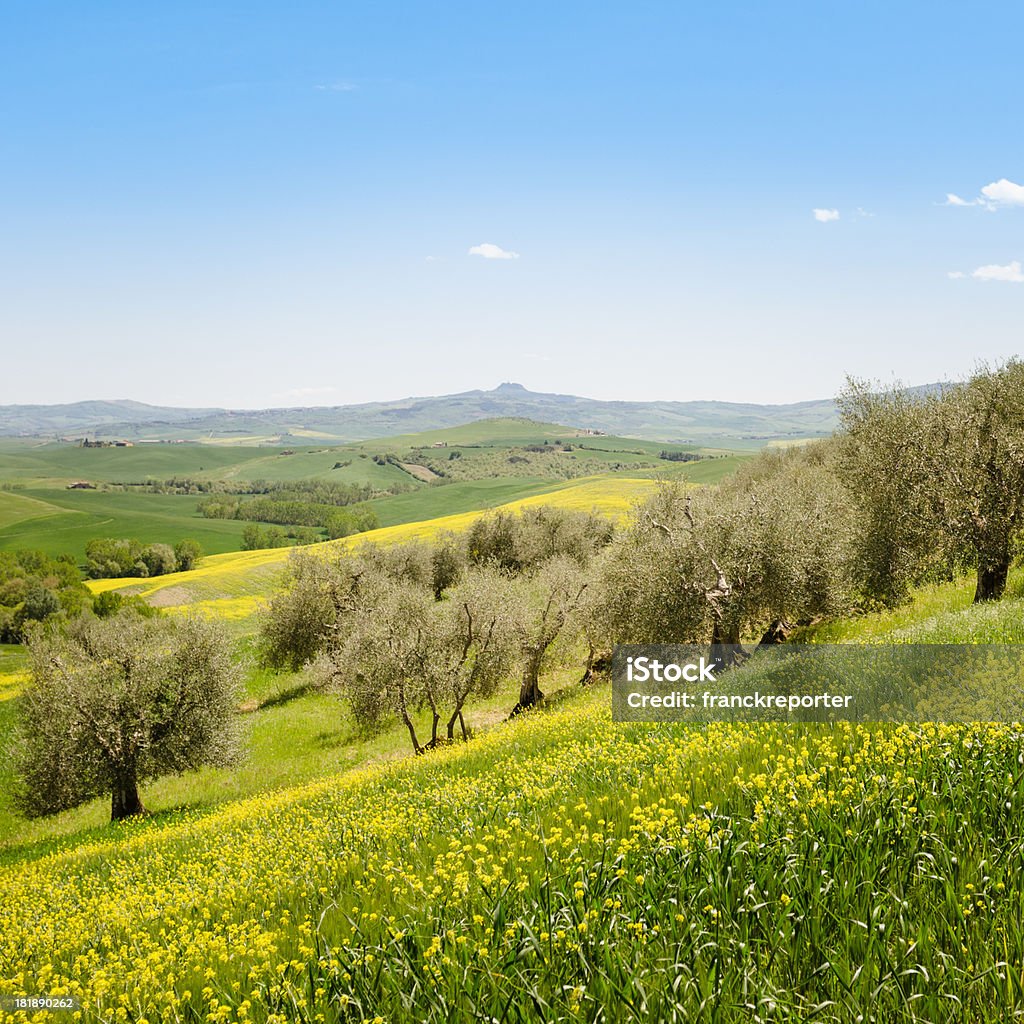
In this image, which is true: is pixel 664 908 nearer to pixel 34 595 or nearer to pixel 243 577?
pixel 243 577

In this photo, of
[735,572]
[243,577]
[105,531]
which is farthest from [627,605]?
[105,531]

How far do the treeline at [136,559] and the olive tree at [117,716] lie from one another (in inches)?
4441

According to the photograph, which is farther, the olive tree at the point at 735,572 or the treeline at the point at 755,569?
the olive tree at the point at 735,572

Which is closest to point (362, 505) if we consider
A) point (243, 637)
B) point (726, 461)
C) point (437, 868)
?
point (726, 461)

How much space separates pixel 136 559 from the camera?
5256 inches

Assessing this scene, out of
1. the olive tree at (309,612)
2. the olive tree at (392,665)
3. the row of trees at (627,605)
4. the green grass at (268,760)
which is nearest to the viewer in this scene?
the row of trees at (627,605)

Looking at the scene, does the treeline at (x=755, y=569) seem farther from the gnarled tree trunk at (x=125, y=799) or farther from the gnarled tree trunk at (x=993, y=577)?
the gnarled tree trunk at (x=125, y=799)

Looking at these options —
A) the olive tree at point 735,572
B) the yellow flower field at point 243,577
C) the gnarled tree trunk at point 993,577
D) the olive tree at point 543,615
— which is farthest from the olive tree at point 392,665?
the yellow flower field at point 243,577

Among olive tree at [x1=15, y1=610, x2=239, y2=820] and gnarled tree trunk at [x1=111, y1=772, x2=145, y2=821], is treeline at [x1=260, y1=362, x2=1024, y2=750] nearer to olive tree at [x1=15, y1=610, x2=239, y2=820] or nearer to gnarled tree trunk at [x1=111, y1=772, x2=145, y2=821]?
olive tree at [x1=15, y1=610, x2=239, y2=820]

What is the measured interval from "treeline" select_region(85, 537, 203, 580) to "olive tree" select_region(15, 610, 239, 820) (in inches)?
4441

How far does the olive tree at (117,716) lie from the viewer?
92.6 ft

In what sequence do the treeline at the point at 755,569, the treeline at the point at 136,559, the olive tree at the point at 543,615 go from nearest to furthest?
1. the treeline at the point at 755,569
2. the olive tree at the point at 543,615
3. the treeline at the point at 136,559

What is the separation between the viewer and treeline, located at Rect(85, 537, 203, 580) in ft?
430

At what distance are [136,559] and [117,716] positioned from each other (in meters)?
123
